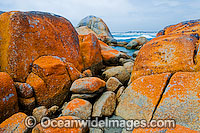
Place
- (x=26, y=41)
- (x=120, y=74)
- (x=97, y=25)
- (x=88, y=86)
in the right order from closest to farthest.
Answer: (x=88, y=86) → (x=26, y=41) → (x=120, y=74) → (x=97, y=25)

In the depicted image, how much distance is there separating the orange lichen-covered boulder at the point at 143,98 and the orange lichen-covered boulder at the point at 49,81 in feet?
7.35

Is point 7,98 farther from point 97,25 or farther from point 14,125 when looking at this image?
point 97,25

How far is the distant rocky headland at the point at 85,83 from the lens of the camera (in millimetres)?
2742

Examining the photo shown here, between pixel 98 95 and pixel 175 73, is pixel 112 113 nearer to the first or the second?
pixel 98 95

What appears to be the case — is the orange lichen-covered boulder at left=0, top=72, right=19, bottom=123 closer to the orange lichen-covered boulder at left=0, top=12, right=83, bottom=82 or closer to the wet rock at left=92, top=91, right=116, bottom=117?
the orange lichen-covered boulder at left=0, top=12, right=83, bottom=82

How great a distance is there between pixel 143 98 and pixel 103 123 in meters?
1.23

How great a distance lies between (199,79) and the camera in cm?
269

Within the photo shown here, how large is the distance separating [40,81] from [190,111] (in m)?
4.25

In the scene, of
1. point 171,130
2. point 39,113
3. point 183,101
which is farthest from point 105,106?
point 39,113

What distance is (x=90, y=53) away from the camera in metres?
7.35

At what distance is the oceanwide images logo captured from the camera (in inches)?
102

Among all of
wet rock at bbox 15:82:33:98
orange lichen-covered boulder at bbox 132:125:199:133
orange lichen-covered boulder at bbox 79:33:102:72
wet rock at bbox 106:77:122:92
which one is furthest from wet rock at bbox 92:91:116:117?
orange lichen-covered boulder at bbox 79:33:102:72

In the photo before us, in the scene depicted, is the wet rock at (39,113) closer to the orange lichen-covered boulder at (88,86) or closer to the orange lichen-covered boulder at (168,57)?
the orange lichen-covered boulder at (88,86)

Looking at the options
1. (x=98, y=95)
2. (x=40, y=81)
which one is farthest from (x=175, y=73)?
(x=40, y=81)
